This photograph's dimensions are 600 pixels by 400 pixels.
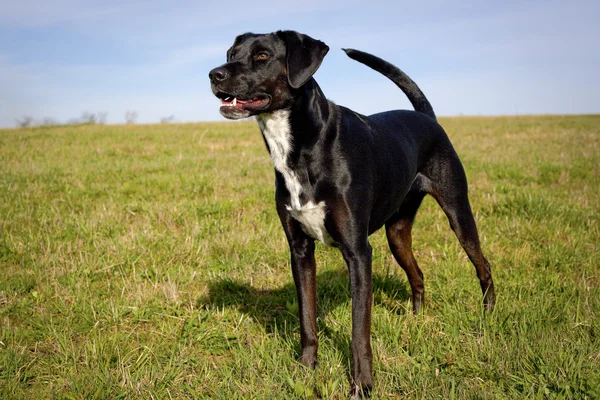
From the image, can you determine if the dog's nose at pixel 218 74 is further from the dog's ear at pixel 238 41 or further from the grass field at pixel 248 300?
the grass field at pixel 248 300

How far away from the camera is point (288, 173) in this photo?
3309 millimetres

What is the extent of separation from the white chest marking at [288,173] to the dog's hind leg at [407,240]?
1306 millimetres

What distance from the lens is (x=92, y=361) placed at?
3439 millimetres

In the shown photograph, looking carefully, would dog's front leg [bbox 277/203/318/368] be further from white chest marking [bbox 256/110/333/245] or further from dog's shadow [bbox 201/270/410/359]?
dog's shadow [bbox 201/270/410/359]

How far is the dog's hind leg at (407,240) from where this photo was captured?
14.6 ft

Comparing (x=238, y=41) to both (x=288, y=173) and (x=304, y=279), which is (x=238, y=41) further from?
(x=304, y=279)

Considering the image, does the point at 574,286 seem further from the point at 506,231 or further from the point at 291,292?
the point at 291,292

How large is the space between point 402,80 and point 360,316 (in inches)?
98.3

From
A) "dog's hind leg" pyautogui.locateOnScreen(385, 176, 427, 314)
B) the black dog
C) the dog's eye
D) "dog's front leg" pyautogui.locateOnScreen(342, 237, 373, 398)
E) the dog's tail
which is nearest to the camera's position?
"dog's front leg" pyautogui.locateOnScreen(342, 237, 373, 398)

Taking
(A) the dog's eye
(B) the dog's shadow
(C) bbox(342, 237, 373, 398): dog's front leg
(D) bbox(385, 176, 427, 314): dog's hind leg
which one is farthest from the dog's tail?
(C) bbox(342, 237, 373, 398): dog's front leg

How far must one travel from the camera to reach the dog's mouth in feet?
10.6

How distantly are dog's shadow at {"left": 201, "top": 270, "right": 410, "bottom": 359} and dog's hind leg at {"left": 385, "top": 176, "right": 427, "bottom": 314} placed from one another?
0.55 feet

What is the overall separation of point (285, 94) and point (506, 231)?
3.87m

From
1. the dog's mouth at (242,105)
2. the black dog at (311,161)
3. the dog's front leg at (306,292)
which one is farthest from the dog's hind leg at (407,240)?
the dog's mouth at (242,105)
